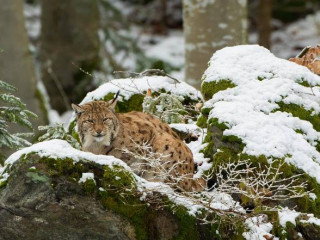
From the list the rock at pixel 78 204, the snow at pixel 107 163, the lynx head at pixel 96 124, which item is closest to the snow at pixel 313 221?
the snow at pixel 107 163

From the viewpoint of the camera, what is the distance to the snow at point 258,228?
5773 mm

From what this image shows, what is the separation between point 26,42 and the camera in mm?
12836

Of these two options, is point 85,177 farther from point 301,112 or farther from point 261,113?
point 301,112

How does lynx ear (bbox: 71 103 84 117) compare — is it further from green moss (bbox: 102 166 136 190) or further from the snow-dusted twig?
the snow-dusted twig

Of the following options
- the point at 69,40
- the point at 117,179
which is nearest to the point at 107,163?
the point at 117,179

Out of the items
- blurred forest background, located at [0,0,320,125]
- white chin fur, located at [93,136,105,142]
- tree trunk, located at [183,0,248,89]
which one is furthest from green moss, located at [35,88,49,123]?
white chin fur, located at [93,136,105,142]

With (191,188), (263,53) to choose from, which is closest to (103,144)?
(191,188)

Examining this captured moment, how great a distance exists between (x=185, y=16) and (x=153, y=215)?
5342 millimetres

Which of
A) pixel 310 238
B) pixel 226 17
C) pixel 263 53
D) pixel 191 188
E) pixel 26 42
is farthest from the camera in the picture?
pixel 26 42

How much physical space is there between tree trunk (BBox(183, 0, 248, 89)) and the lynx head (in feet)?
12.6

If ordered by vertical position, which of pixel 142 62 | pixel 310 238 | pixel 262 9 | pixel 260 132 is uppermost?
pixel 260 132

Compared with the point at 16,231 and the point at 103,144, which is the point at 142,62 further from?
the point at 16,231

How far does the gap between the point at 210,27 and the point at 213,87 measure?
3275 mm

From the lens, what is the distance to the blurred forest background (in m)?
10.4
